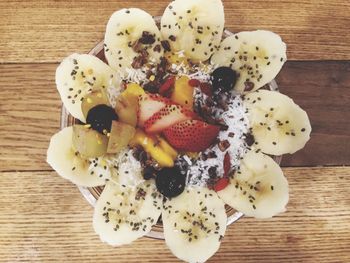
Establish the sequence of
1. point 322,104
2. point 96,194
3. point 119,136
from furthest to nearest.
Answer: point 322,104 < point 96,194 < point 119,136

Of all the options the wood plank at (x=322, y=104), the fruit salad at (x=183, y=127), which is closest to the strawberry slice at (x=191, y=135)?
the fruit salad at (x=183, y=127)

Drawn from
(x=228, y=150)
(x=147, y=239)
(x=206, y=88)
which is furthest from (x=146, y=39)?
(x=147, y=239)

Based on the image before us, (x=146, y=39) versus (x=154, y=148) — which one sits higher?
(x=146, y=39)

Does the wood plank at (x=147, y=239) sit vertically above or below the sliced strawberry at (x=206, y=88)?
below

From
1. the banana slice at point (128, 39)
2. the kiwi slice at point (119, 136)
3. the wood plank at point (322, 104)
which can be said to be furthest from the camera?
the wood plank at point (322, 104)

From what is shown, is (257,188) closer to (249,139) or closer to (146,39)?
(249,139)

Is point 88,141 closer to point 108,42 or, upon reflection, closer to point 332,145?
point 108,42

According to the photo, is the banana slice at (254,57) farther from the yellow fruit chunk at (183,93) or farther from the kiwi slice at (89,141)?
the kiwi slice at (89,141)

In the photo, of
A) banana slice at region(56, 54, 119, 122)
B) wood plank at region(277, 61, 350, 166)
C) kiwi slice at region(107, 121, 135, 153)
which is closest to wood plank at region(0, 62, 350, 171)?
wood plank at region(277, 61, 350, 166)
